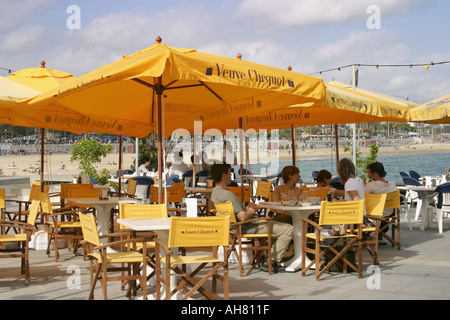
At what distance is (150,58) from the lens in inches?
198

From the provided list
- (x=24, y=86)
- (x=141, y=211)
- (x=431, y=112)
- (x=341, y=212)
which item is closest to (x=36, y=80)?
(x=24, y=86)

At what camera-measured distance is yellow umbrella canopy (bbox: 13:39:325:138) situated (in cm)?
516

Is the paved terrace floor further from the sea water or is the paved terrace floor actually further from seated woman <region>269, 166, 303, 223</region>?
the sea water

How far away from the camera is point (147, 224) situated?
16.4 feet

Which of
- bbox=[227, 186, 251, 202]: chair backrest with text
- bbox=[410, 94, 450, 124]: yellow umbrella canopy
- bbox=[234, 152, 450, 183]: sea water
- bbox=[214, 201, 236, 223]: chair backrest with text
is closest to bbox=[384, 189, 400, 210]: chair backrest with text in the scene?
bbox=[227, 186, 251, 202]: chair backrest with text

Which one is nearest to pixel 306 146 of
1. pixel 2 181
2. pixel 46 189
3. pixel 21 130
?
pixel 21 130

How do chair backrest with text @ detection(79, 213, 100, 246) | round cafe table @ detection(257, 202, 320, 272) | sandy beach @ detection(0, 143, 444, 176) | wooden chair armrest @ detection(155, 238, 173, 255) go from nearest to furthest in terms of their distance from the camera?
1. wooden chair armrest @ detection(155, 238, 173, 255)
2. chair backrest with text @ detection(79, 213, 100, 246)
3. round cafe table @ detection(257, 202, 320, 272)
4. sandy beach @ detection(0, 143, 444, 176)

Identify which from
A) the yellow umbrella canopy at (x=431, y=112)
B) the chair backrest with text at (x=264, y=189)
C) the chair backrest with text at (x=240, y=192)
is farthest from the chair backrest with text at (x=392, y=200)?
the yellow umbrella canopy at (x=431, y=112)

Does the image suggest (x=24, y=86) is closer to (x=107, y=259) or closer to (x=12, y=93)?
(x=12, y=93)

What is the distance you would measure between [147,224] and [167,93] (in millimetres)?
3193

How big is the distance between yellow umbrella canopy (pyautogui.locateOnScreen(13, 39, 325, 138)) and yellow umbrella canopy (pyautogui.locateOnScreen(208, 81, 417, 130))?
3.97 feet

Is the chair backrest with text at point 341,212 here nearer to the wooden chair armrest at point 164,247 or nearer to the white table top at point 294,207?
the white table top at point 294,207

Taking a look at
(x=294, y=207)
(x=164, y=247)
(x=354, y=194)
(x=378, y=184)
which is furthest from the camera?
(x=378, y=184)

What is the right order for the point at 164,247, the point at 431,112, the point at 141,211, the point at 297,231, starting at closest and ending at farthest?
the point at 164,247 < the point at 141,211 < the point at 297,231 < the point at 431,112
